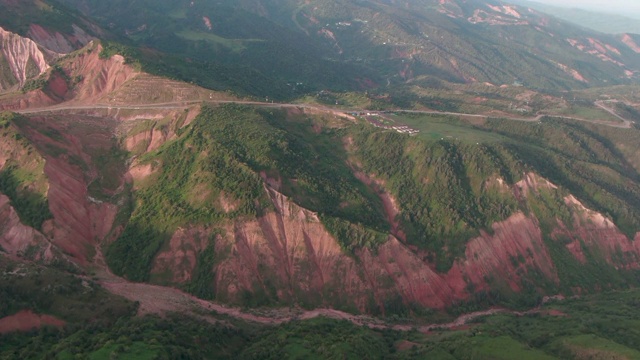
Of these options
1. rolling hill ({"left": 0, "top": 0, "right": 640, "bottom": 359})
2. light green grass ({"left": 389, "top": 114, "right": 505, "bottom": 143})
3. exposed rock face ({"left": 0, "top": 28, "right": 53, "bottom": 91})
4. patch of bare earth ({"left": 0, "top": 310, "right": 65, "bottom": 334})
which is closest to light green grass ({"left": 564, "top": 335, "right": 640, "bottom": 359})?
rolling hill ({"left": 0, "top": 0, "right": 640, "bottom": 359})

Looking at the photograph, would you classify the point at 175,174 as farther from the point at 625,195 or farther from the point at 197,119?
the point at 625,195

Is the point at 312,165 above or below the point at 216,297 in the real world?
above

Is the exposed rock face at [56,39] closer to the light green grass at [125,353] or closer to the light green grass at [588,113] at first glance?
the light green grass at [125,353]

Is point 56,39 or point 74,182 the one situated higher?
point 56,39

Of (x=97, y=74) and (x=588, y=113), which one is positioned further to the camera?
(x=588, y=113)

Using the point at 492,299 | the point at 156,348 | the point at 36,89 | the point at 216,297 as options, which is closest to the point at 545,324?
the point at 492,299

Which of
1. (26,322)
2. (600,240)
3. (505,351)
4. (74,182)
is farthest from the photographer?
(600,240)

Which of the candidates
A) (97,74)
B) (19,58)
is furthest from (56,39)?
(97,74)

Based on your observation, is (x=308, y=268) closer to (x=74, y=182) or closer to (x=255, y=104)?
(x=74, y=182)

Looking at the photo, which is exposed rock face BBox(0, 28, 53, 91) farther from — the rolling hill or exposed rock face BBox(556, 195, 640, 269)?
exposed rock face BBox(556, 195, 640, 269)
